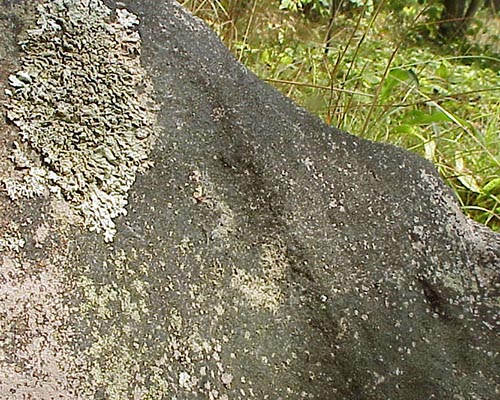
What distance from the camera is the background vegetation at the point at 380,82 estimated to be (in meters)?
1.34

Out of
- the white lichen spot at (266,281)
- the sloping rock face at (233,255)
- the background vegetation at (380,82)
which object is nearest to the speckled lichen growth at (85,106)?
the sloping rock face at (233,255)

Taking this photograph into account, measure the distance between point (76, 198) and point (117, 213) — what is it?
0.14ft

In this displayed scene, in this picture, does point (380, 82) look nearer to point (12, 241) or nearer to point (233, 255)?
point (233, 255)

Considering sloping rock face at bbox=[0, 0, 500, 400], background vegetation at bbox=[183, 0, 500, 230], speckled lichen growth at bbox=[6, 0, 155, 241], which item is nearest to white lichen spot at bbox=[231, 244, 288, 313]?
sloping rock face at bbox=[0, 0, 500, 400]

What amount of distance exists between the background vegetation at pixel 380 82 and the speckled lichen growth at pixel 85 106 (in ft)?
1.72

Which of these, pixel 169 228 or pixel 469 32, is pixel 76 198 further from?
pixel 469 32

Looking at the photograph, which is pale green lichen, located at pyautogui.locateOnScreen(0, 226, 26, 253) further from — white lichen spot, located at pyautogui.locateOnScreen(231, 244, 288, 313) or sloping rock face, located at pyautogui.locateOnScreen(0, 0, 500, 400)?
white lichen spot, located at pyautogui.locateOnScreen(231, 244, 288, 313)

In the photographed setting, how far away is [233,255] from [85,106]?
21 centimetres

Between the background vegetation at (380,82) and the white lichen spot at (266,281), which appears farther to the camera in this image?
the background vegetation at (380,82)

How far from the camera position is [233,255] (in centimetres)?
65

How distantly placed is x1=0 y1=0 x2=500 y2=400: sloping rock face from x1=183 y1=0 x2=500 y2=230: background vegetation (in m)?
0.46

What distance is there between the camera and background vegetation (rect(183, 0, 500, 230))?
1343 millimetres

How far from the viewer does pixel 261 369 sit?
25.0 inches

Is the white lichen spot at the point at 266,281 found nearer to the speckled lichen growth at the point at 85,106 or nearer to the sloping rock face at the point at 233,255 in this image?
the sloping rock face at the point at 233,255
